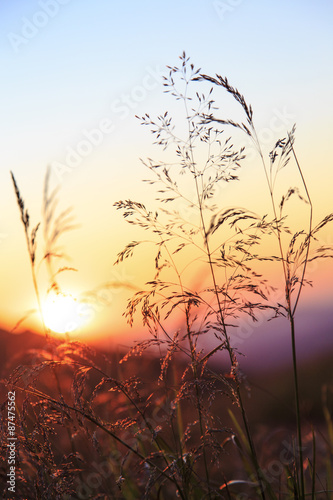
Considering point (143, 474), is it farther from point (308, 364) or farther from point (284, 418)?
point (308, 364)

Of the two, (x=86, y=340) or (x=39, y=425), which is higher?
(x=86, y=340)

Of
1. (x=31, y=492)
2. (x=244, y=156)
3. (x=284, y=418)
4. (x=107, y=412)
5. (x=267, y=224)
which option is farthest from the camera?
(x=284, y=418)

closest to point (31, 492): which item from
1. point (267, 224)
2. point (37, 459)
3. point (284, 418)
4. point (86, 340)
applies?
point (37, 459)

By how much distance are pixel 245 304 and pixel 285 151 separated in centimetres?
69

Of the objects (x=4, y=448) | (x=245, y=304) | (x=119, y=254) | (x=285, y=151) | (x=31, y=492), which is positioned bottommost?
(x=31, y=492)

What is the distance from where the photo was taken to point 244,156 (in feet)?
7.73

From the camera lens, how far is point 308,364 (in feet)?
25.2

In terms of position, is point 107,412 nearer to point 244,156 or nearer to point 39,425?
point 39,425

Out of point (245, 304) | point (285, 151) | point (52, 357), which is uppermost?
point (285, 151)

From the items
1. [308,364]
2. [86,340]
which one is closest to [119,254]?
[86,340]

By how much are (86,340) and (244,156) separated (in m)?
1.08

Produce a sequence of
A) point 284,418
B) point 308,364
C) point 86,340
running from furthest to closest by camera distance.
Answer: point 308,364, point 284,418, point 86,340

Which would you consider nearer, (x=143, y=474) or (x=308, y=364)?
(x=143, y=474)

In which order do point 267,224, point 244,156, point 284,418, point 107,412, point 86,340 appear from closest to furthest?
point 86,340 → point 267,224 → point 244,156 → point 107,412 → point 284,418
